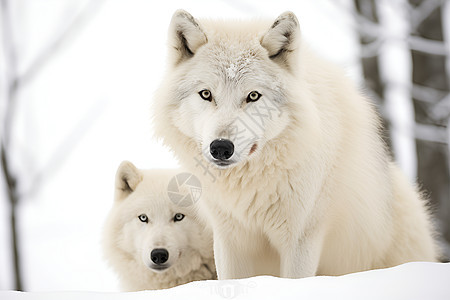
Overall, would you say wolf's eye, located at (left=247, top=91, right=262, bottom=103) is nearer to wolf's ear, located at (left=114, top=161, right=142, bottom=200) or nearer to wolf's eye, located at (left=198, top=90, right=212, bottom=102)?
wolf's eye, located at (left=198, top=90, right=212, bottom=102)

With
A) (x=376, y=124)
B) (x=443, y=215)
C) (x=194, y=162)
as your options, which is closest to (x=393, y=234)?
(x=376, y=124)

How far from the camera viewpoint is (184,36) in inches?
146

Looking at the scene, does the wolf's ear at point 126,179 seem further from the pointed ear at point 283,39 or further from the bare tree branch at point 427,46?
the bare tree branch at point 427,46

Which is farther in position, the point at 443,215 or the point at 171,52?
the point at 443,215

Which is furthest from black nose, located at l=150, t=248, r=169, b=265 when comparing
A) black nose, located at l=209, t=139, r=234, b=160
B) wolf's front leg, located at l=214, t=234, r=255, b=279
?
black nose, located at l=209, t=139, r=234, b=160

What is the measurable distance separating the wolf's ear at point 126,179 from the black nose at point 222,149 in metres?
1.85

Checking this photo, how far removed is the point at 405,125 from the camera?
7.22 metres

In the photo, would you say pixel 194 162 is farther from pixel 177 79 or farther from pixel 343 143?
pixel 343 143

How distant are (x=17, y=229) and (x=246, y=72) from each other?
3.91 metres

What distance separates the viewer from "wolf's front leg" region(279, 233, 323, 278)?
363 cm

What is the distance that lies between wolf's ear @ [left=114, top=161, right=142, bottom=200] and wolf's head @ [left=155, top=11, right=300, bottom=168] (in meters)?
1.25

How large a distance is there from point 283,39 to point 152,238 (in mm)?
2014

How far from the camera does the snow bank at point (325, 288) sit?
8.36ft

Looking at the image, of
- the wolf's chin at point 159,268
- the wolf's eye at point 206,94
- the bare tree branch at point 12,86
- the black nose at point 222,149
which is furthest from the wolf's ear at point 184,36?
the bare tree branch at point 12,86
